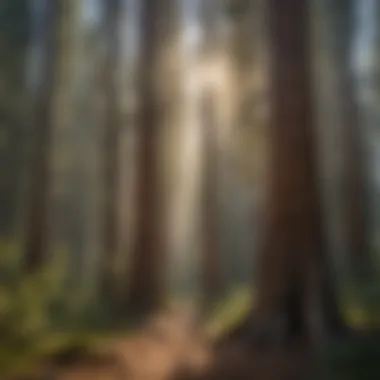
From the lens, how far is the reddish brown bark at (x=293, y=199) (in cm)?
234

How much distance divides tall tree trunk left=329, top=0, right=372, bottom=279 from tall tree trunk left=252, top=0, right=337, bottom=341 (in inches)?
3.3

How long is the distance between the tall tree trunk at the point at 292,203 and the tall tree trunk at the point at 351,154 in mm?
83

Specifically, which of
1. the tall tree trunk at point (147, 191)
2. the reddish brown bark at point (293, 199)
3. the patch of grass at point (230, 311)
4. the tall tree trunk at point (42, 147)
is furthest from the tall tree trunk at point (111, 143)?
the reddish brown bark at point (293, 199)

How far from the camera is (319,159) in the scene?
7.93 ft

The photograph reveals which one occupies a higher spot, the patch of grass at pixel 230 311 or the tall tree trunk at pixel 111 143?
the tall tree trunk at pixel 111 143

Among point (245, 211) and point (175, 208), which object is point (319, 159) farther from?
point (175, 208)

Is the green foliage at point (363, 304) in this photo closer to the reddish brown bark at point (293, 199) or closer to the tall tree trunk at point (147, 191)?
the reddish brown bark at point (293, 199)

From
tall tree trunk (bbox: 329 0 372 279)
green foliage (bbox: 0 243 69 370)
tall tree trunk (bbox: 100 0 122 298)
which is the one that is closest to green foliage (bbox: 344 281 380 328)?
tall tree trunk (bbox: 329 0 372 279)

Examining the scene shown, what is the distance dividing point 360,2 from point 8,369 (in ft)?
4.90

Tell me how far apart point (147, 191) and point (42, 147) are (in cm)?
34

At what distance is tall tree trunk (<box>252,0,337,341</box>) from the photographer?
7.65 feet

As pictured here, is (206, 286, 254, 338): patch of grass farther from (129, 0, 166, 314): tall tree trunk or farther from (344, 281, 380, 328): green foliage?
(344, 281, 380, 328): green foliage

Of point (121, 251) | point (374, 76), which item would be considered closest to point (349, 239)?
point (374, 76)

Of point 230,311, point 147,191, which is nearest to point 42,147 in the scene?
point 147,191
